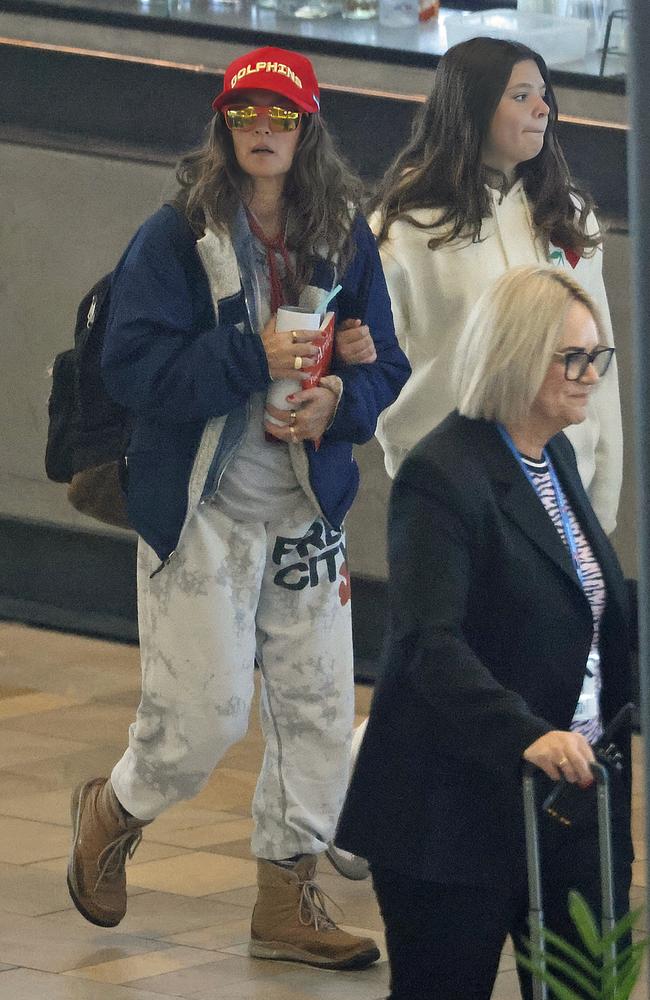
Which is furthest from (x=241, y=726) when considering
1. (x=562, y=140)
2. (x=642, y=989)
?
(x=562, y=140)

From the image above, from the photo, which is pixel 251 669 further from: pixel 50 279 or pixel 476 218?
pixel 50 279

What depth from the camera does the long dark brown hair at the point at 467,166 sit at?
4.43m

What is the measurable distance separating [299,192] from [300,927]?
4.93 feet

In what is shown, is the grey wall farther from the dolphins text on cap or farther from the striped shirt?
the striped shirt

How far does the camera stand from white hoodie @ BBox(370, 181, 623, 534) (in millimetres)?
4449

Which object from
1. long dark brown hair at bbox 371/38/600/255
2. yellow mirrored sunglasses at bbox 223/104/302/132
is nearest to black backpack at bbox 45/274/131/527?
yellow mirrored sunglasses at bbox 223/104/302/132

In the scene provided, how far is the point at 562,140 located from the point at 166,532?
8.78 feet

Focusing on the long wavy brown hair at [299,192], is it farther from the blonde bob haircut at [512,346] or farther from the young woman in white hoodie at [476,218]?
the blonde bob haircut at [512,346]

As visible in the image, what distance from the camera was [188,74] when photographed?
22.5 feet

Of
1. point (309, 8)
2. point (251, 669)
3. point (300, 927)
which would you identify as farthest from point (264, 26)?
point (300, 927)

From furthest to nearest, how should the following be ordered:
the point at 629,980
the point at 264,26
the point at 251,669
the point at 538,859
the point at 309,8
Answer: the point at 309,8, the point at 264,26, the point at 251,669, the point at 538,859, the point at 629,980

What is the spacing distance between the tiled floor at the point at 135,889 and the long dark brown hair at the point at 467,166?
1.52 meters

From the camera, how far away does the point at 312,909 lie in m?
4.25

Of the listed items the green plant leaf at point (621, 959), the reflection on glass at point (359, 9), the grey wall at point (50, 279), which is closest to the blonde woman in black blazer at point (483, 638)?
the green plant leaf at point (621, 959)
